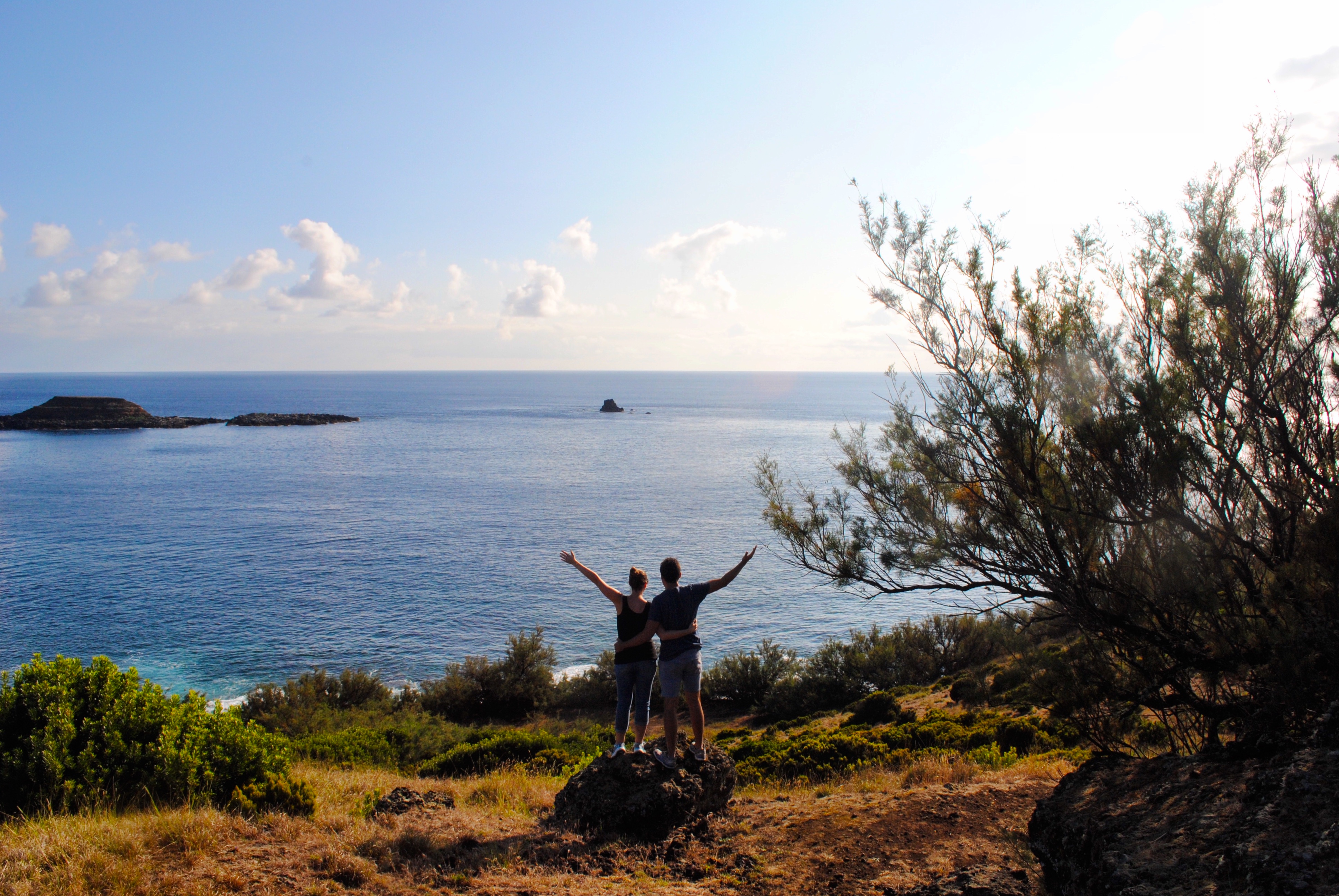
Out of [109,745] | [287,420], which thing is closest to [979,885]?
A: [109,745]

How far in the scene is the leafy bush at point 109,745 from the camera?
653 centimetres

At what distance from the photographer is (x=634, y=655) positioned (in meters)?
6.98

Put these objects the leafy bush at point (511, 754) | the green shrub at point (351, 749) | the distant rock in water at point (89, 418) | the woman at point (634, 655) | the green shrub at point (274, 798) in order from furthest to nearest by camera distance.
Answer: the distant rock in water at point (89, 418) → the green shrub at point (351, 749) → the leafy bush at point (511, 754) → the woman at point (634, 655) → the green shrub at point (274, 798)

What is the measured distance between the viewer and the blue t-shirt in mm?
6762

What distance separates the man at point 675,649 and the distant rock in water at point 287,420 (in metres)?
123

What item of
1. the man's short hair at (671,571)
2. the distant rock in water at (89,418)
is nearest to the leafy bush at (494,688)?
the man's short hair at (671,571)

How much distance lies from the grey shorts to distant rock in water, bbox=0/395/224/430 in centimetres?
12802

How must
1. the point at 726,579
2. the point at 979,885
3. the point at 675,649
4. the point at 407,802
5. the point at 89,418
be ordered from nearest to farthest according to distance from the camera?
1. the point at 979,885
2. the point at 675,649
3. the point at 726,579
4. the point at 407,802
5. the point at 89,418

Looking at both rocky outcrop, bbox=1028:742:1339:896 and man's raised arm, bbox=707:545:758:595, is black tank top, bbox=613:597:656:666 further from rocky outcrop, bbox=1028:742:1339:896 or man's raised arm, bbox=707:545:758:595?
rocky outcrop, bbox=1028:742:1339:896

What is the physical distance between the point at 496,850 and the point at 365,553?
131ft

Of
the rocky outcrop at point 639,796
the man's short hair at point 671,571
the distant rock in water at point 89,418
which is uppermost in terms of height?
→ the distant rock in water at point 89,418

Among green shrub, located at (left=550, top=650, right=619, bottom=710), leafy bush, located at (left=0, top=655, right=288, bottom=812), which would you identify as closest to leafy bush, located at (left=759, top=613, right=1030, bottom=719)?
green shrub, located at (left=550, top=650, right=619, bottom=710)

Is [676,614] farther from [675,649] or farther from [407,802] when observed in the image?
[407,802]

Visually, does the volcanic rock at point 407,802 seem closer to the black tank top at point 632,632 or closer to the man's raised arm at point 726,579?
the black tank top at point 632,632
